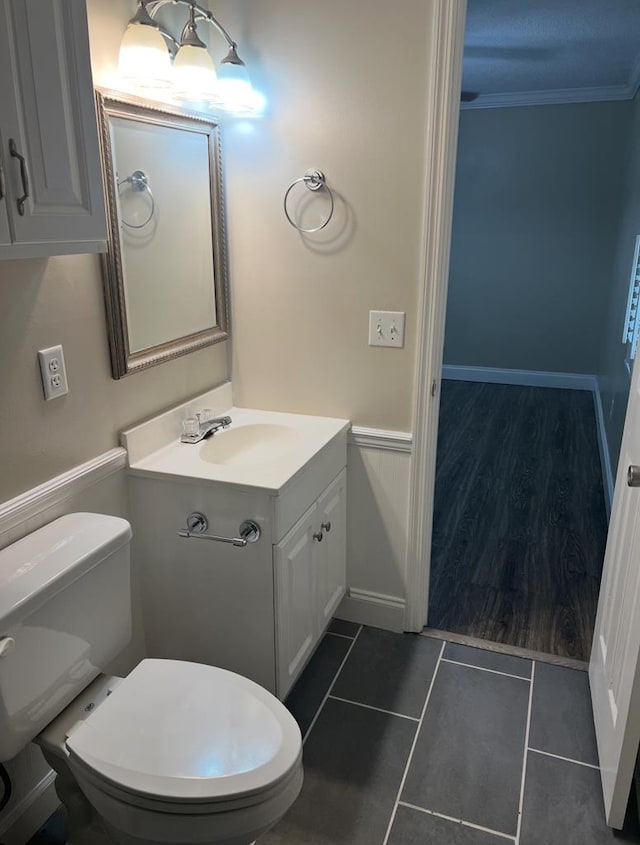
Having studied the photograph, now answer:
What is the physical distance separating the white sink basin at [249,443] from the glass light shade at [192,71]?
1.00 metres

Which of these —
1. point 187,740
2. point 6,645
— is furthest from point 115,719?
point 6,645

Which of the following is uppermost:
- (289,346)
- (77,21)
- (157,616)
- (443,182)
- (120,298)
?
(77,21)

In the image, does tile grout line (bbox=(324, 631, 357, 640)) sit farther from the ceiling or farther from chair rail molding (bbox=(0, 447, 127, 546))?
the ceiling

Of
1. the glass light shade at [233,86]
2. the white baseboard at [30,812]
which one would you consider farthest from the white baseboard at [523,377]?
the white baseboard at [30,812]

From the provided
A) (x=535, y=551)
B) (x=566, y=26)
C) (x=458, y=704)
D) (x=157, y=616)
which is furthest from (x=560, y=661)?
(x=566, y=26)

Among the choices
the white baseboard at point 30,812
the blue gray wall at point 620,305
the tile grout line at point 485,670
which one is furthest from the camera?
the blue gray wall at point 620,305

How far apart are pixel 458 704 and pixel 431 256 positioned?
1390 millimetres

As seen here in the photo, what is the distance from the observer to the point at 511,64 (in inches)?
165

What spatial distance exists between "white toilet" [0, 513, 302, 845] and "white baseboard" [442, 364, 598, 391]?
4.73 m

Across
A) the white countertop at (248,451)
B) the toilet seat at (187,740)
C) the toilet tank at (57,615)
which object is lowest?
the toilet seat at (187,740)

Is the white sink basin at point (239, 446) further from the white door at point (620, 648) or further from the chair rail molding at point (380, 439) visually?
the white door at point (620, 648)

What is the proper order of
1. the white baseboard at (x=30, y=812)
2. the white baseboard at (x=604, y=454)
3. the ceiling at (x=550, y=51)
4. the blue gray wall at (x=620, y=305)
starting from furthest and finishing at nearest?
the blue gray wall at (x=620, y=305) → the white baseboard at (x=604, y=454) → the ceiling at (x=550, y=51) → the white baseboard at (x=30, y=812)

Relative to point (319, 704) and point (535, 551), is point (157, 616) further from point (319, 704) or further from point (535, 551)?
point (535, 551)

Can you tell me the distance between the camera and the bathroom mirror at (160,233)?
167cm
